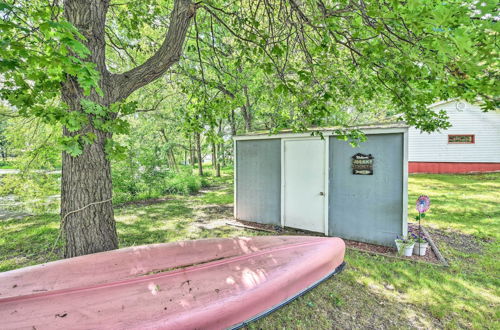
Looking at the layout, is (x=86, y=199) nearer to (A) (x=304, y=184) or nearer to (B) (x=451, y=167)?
(A) (x=304, y=184)

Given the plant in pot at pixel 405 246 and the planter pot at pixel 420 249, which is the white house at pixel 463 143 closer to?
the planter pot at pixel 420 249

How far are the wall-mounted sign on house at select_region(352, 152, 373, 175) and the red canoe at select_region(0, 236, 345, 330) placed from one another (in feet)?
7.69

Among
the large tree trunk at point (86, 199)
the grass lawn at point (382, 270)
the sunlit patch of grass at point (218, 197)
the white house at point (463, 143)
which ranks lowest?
the grass lawn at point (382, 270)

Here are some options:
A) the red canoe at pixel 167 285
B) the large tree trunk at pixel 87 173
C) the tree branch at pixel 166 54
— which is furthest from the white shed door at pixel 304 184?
the large tree trunk at pixel 87 173

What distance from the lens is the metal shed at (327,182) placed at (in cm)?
458

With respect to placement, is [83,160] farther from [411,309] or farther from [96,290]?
[411,309]

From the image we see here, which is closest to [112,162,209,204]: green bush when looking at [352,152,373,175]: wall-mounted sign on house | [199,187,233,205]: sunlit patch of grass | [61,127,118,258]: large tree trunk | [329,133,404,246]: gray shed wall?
[199,187,233,205]: sunlit patch of grass

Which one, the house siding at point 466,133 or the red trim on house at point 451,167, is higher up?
the house siding at point 466,133

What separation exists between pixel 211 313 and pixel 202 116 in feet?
9.68

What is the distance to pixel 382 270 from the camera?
382 cm

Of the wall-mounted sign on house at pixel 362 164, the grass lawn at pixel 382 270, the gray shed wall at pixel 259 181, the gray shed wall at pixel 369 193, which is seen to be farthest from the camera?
the gray shed wall at pixel 259 181

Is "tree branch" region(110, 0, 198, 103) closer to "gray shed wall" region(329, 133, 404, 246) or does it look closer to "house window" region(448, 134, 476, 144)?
"gray shed wall" region(329, 133, 404, 246)

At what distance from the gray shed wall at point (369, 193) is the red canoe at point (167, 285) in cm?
220

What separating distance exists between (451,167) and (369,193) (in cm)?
1329
